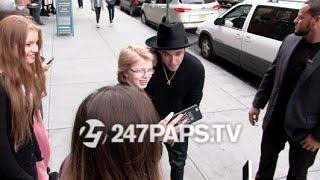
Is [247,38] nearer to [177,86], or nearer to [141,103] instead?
[177,86]

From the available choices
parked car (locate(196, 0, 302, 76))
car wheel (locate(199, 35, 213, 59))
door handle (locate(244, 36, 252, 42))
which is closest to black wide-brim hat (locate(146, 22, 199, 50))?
parked car (locate(196, 0, 302, 76))

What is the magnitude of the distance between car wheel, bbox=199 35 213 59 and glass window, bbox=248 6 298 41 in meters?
1.77

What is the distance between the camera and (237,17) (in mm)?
7406

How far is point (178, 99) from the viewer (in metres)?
2.83

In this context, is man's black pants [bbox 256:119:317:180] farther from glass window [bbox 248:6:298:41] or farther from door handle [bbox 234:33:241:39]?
door handle [bbox 234:33:241:39]

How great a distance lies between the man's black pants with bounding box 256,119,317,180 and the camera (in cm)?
292

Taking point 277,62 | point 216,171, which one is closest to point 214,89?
point 216,171

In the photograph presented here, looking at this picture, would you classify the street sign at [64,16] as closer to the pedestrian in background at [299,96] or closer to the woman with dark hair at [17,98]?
the pedestrian in background at [299,96]

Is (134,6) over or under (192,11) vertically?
under

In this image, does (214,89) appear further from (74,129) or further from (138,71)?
(74,129)

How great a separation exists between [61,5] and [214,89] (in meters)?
6.86

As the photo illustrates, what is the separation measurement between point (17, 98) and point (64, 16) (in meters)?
9.92

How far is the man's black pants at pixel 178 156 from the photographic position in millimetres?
3062

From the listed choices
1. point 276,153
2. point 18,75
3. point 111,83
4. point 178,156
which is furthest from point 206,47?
point 18,75
